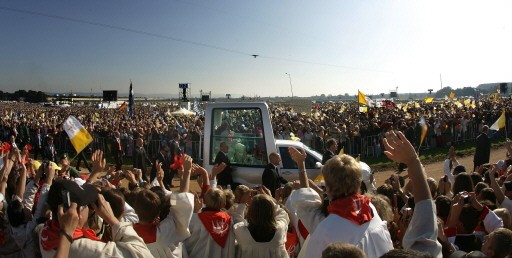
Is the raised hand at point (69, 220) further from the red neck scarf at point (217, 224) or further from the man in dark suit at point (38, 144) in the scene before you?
the man in dark suit at point (38, 144)

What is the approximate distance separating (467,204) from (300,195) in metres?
2.23

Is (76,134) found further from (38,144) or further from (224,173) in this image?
(38,144)

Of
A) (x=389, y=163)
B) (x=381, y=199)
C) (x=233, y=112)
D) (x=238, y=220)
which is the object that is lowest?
(x=389, y=163)

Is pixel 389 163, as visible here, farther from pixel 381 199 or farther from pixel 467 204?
pixel 381 199

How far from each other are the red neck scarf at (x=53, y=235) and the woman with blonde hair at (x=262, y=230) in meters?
1.71

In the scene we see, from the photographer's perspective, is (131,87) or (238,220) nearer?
(238,220)

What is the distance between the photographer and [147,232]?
388 cm

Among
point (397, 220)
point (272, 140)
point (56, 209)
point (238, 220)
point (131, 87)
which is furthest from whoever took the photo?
point (131, 87)

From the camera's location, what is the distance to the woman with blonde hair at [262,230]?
4223 millimetres

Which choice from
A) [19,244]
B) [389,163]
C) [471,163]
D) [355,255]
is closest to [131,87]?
[389,163]

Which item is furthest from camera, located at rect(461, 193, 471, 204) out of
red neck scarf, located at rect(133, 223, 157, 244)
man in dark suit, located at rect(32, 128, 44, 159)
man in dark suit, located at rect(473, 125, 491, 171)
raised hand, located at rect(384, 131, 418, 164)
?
man in dark suit, located at rect(32, 128, 44, 159)

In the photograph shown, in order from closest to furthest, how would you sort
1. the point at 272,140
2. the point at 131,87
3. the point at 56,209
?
the point at 56,209, the point at 272,140, the point at 131,87

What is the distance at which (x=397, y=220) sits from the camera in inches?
198

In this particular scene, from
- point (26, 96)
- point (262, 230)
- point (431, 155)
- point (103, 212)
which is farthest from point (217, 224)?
point (26, 96)
